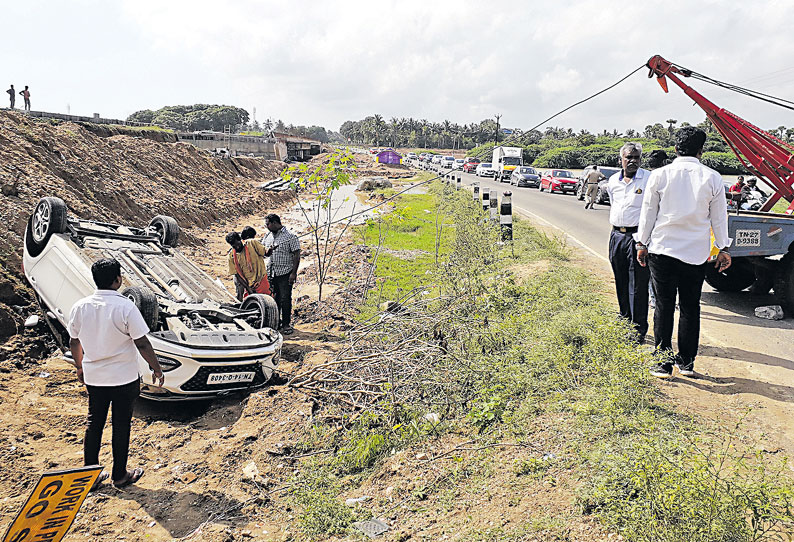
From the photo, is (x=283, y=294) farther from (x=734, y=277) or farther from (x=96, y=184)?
(x=96, y=184)

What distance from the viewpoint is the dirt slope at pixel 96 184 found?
9.27 meters

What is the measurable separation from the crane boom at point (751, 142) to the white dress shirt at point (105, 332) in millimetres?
9723

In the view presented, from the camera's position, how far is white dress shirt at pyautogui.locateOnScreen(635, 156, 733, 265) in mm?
4551

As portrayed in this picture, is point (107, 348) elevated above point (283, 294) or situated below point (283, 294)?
above

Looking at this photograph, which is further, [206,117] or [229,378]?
[206,117]

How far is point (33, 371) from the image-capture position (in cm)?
692

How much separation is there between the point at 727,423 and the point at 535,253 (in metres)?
6.53

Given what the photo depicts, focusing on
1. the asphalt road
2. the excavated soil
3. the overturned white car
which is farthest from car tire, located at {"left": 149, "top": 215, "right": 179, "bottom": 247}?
the asphalt road

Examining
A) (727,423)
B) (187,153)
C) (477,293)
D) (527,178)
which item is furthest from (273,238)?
(527,178)

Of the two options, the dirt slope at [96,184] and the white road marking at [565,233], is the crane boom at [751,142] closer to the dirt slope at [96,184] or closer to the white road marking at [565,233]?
the white road marking at [565,233]

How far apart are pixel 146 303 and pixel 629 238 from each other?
16.4ft

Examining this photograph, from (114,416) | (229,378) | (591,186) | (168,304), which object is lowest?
(229,378)

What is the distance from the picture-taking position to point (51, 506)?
3.10 meters

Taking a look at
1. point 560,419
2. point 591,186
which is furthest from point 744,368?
point 591,186
